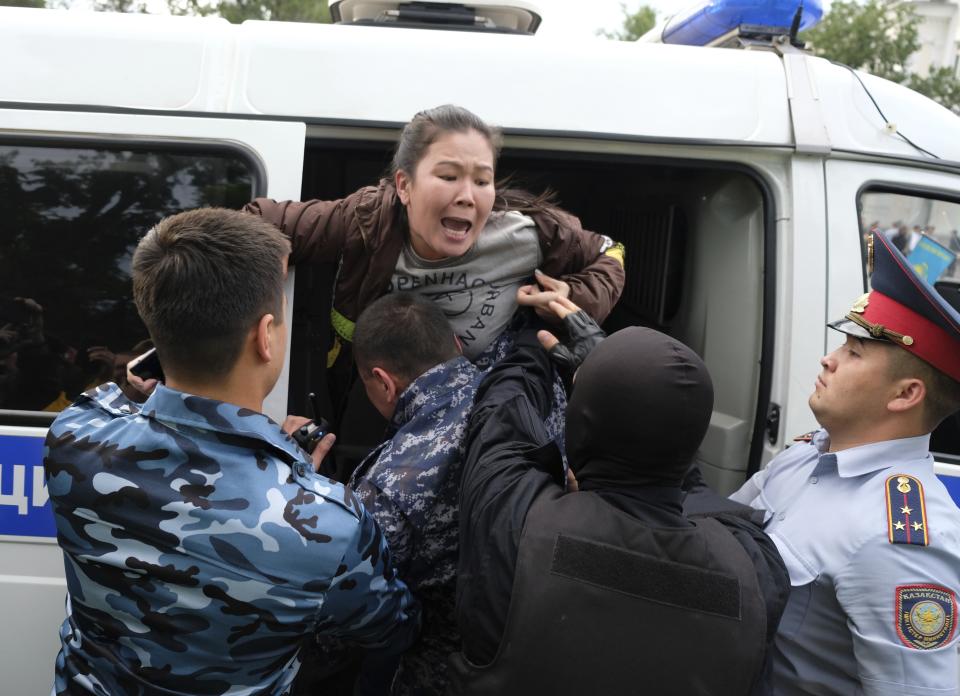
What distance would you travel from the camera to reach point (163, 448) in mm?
1284

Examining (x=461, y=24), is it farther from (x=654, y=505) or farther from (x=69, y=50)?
(x=654, y=505)

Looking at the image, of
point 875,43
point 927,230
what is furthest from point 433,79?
point 875,43

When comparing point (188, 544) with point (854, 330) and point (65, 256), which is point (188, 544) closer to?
point (65, 256)

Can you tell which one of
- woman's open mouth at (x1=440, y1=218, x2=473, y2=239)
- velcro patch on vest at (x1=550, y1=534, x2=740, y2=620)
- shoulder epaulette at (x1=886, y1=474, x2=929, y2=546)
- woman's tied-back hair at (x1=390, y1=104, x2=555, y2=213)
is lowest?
velcro patch on vest at (x1=550, y1=534, x2=740, y2=620)

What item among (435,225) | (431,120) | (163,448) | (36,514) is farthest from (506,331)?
(36,514)

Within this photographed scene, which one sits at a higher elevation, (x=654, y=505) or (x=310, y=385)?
(x=654, y=505)

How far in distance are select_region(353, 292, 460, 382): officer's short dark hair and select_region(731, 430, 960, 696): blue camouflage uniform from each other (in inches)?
33.7

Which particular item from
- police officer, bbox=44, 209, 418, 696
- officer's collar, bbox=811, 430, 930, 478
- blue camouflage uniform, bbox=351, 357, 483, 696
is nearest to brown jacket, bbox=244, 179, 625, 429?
blue camouflage uniform, bbox=351, 357, 483, 696

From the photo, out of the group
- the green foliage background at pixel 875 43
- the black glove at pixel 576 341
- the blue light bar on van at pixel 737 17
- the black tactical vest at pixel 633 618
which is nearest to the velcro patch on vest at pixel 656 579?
the black tactical vest at pixel 633 618

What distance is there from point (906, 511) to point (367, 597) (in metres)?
1.03

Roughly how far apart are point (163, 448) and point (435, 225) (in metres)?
0.89

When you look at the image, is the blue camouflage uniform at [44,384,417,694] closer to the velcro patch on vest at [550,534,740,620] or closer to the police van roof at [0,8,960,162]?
the velcro patch on vest at [550,534,740,620]

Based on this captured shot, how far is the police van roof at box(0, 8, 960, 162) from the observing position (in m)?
2.02

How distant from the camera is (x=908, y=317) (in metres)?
1.61
